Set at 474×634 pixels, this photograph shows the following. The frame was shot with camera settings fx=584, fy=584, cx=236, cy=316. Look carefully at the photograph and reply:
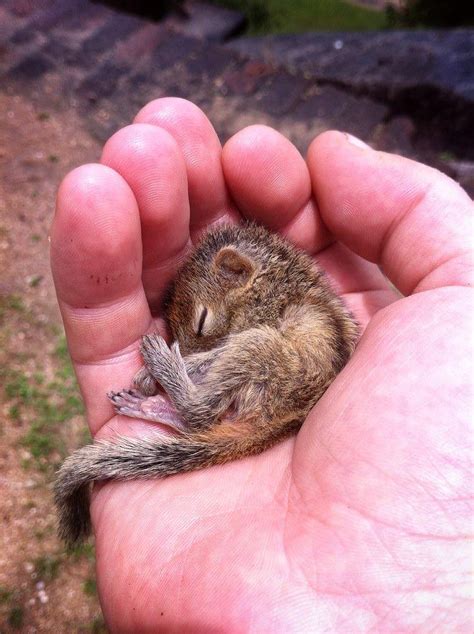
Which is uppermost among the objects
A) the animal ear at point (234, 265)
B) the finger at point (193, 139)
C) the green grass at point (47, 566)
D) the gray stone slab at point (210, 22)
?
the finger at point (193, 139)

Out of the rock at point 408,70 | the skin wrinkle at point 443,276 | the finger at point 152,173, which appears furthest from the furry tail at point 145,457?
the rock at point 408,70

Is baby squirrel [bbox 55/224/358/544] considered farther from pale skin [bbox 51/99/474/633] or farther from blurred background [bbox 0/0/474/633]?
blurred background [bbox 0/0/474/633]

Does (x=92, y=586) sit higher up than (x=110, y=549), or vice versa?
(x=110, y=549)

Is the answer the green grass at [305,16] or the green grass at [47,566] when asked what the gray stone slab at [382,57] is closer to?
the green grass at [305,16]

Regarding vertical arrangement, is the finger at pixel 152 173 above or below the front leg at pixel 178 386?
above

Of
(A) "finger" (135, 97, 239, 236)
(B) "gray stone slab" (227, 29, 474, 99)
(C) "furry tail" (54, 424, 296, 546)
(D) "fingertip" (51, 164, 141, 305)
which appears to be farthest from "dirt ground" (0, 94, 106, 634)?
(B) "gray stone slab" (227, 29, 474, 99)

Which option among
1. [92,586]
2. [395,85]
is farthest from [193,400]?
[395,85]

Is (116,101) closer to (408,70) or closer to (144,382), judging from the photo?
(408,70)

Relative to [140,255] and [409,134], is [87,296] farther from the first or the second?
[409,134]
